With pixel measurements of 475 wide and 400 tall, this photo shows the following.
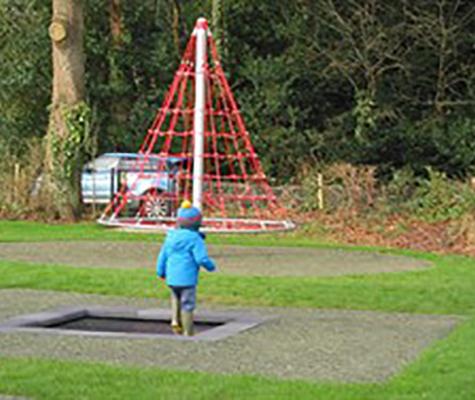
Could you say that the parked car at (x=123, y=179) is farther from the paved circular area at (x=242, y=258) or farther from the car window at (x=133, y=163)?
the paved circular area at (x=242, y=258)

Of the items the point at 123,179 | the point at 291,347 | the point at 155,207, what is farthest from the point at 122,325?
the point at 123,179

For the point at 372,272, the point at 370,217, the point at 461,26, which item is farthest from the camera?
the point at 461,26

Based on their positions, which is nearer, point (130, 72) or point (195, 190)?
point (195, 190)

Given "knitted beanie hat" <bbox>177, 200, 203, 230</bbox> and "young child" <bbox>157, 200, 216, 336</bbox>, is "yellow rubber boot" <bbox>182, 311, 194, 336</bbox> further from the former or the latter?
"knitted beanie hat" <bbox>177, 200, 203, 230</bbox>

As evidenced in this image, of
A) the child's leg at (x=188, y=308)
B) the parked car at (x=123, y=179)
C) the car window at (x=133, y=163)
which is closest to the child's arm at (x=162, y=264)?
the child's leg at (x=188, y=308)

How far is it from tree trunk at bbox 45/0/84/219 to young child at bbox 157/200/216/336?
1743 centimetres

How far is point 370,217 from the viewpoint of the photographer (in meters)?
26.5

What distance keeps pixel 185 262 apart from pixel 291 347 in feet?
4.86

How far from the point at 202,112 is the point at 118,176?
11356 millimetres

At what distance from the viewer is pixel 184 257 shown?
38.7 feet

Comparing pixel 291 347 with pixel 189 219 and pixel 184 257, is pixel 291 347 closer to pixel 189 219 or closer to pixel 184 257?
pixel 184 257

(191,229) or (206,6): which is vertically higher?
(206,6)

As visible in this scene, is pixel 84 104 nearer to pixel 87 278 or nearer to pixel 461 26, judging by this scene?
pixel 461 26

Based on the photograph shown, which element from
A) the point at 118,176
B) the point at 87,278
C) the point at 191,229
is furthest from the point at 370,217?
the point at 191,229
